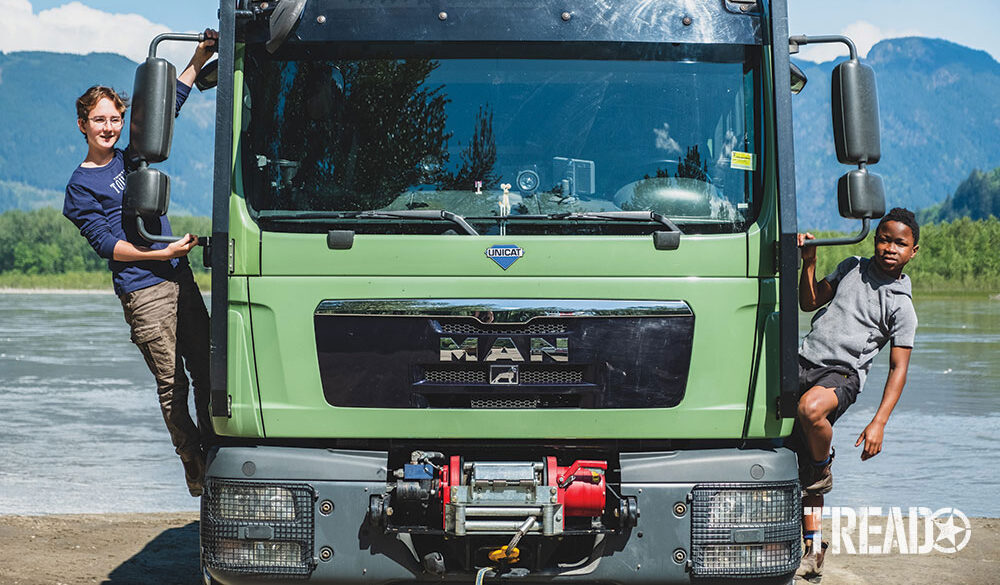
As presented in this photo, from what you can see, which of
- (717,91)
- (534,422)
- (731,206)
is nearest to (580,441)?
(534,422)

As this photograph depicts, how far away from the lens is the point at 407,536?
507 centimetres

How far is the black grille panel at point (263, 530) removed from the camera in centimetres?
503

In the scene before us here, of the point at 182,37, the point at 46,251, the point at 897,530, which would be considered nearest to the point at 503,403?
the point at 182,37

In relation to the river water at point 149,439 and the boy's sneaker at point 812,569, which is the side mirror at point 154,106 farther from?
the river water at point 149,439

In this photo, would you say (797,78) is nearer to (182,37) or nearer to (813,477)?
(813,477)

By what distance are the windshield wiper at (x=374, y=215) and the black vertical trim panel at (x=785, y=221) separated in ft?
3.98

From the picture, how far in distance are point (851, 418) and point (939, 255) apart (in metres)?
49.1

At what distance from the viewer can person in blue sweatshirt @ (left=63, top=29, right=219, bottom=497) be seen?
5750 mm

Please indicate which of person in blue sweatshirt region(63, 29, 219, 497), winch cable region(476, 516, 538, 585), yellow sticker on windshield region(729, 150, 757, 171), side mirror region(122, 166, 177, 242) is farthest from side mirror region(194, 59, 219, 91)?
winch cable region(476, 516, 538, 585)

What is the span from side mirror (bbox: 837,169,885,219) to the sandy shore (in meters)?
2.87

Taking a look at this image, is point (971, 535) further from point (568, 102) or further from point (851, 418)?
point (851, 418)

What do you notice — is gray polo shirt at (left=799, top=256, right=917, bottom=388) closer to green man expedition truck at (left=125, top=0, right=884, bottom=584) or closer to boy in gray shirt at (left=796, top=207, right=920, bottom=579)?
boy in gray shirt at (left=796, top=207, right=920, bottom=579)

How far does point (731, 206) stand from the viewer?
5219 mm

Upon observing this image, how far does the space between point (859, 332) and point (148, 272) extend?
10.5 feet
